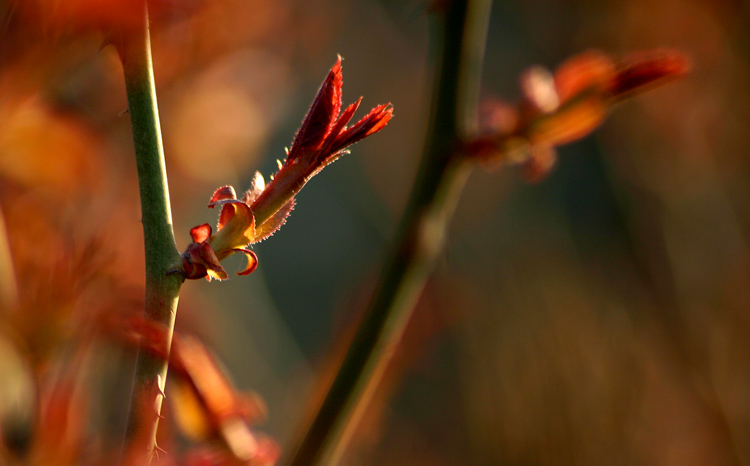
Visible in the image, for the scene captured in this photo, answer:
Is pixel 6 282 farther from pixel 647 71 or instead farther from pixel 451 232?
pixel 451 232

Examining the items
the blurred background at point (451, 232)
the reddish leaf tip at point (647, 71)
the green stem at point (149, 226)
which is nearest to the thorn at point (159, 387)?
the green stem at point (149, 226)

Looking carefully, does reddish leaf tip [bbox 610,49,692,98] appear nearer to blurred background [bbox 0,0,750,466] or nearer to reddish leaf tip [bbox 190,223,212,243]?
blurred background [bbox 0,0,750,466]

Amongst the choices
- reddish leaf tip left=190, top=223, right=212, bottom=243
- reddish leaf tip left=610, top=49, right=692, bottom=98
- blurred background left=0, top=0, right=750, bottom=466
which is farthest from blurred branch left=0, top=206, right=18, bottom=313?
reddish leaf tip left=610, top=49, right=692, bottom=98

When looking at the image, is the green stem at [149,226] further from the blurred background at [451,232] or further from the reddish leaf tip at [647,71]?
the reddish leaf tip at [647,71]

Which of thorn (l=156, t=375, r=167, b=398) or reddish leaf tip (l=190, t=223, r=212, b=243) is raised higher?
reddish leaf tip (l=190, t=223, r=212, b=243)

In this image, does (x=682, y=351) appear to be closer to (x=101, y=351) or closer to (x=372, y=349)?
(x=372, y=349)

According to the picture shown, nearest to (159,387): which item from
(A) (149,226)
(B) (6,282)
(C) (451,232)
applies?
(A) (149,226)

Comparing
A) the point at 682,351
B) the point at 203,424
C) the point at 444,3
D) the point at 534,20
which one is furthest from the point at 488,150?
the point at 534,20
